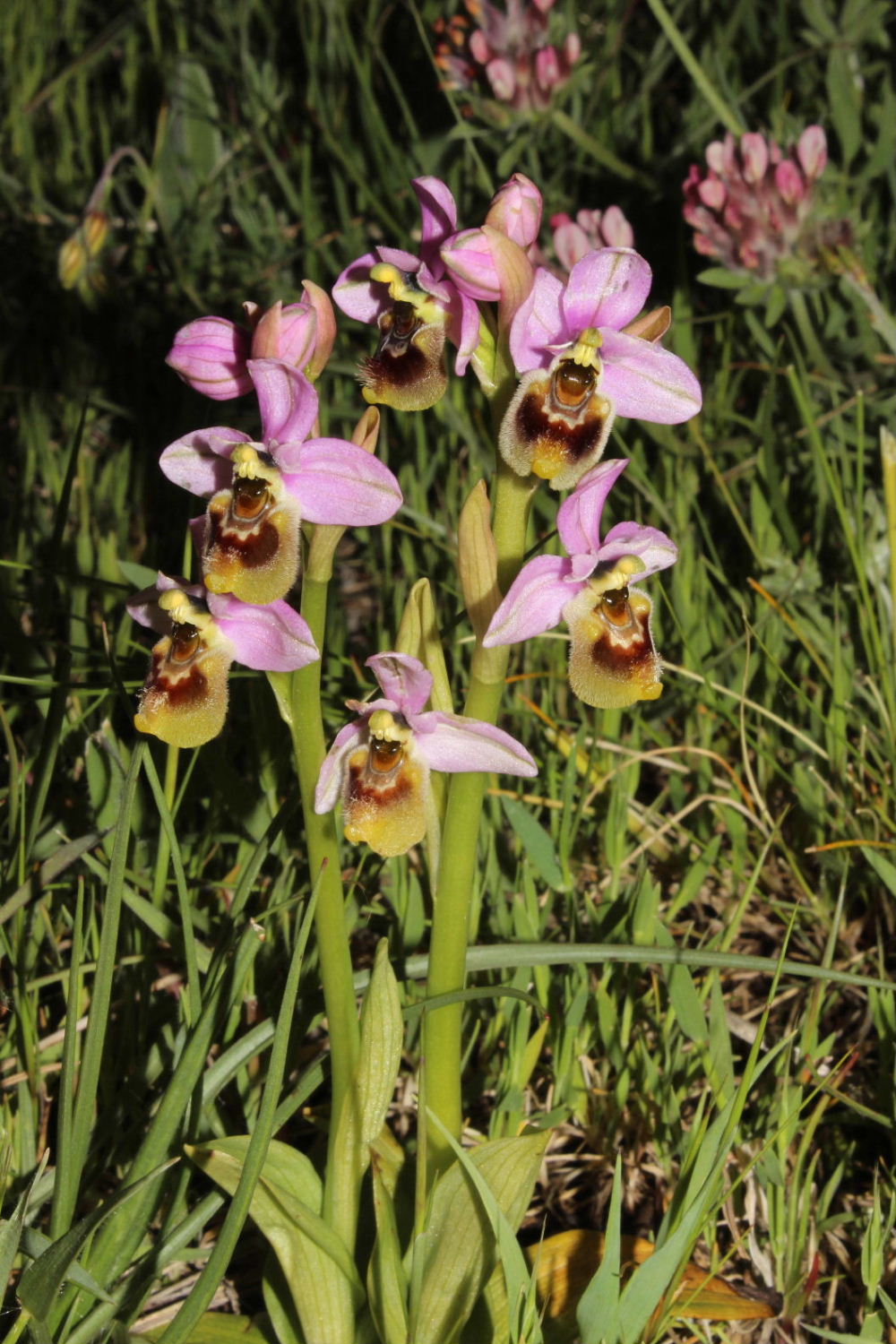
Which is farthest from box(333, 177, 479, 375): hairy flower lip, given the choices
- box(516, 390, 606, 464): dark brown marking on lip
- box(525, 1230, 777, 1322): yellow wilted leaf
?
box(525, 1230, 777, 1322): yellow wilted leaf

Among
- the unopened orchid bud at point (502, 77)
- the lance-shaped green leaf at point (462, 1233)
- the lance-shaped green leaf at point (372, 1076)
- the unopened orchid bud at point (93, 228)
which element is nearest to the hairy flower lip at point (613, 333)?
the lance-shaped green leaf at point (372, 1076)

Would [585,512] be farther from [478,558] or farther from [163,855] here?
[163,855]

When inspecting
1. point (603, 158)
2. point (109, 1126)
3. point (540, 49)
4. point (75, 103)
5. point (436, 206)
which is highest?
point (75, 103)

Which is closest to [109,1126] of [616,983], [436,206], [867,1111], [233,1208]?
[233,1208]

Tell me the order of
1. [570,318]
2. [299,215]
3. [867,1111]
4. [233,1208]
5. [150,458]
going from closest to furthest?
[233,1208] < [570,318] < [867,1111] < [150,458] < [299,215]

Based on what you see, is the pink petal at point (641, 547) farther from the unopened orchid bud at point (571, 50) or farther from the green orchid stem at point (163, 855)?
the unopened orchid bud at point (571, 50)

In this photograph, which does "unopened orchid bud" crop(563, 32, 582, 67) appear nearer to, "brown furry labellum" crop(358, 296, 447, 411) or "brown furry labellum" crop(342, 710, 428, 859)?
"brown furry labellum" crop(358, 296, 447, 411)

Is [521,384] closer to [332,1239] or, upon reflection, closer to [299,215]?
[332,1239]
